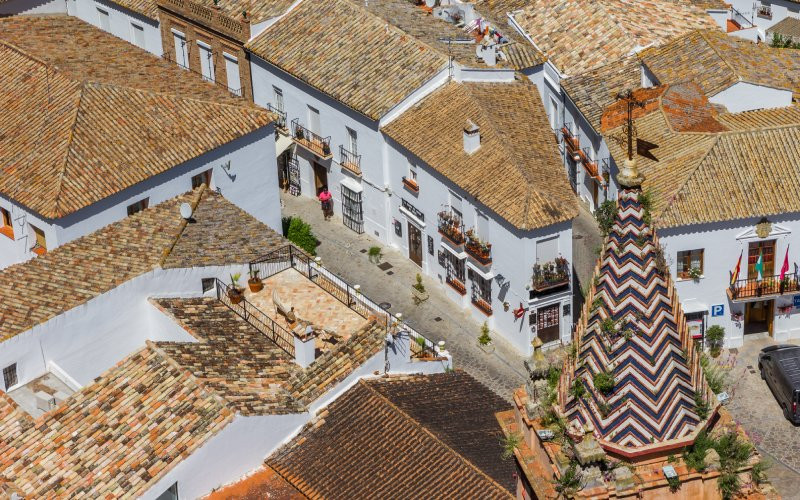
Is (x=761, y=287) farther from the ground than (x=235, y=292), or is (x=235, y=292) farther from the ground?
(x=235, y=292)

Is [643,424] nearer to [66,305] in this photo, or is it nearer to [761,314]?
[66,305]

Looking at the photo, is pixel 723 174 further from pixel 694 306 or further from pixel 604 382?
pixel 604 382

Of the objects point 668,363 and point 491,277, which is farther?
point 491,277

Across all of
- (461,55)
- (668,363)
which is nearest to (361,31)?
(461,55)

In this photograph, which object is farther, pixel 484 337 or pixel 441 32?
pixel 441 32

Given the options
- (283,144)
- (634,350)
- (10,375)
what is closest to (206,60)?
(283,144)

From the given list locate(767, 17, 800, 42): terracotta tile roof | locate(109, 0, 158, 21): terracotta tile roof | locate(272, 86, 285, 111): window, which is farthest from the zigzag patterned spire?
locate(767, 17, 800, 42): terracotta tile roof

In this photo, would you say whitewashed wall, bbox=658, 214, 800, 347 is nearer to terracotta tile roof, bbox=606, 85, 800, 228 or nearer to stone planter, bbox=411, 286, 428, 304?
terracotta tile roof, bbox=606, 85, 800, 228

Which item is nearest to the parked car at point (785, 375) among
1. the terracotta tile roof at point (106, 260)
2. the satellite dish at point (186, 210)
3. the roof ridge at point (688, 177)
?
the roof ridge at point (688, 177)
